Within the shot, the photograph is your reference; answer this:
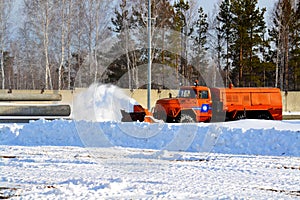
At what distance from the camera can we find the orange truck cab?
637 inches

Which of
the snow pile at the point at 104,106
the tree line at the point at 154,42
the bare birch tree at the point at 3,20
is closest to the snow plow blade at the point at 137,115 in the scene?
the snow pile at the point at 104,106

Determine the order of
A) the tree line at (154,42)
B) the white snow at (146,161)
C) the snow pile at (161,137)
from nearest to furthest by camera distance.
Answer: the white snow at (146,161)
the snow pile at (161,137)
the tree line at (154,42)

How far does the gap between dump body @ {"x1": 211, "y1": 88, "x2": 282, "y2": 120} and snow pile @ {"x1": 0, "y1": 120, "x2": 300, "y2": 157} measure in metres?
6.14

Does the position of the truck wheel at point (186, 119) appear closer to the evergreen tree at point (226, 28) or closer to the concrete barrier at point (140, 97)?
the concrete barrier at point (140, 97)

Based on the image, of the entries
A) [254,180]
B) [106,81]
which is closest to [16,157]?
[254,180]

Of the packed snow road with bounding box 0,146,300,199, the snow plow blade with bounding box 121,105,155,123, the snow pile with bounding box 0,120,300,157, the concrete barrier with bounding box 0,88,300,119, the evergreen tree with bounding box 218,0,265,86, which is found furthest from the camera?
the evergreen tree with bounding box 218,0,265,86

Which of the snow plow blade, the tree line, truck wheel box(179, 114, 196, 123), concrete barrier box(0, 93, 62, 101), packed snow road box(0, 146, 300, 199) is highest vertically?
the tree line

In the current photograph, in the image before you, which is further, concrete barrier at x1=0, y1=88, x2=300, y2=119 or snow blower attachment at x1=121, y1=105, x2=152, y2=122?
concrete barrier at x1=0, y1=88, x2=300, y2=119

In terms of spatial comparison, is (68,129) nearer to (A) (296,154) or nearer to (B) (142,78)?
(A) (296,154)

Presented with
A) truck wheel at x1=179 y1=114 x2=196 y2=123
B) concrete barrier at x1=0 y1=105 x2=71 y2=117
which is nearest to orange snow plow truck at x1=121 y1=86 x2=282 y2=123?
truck wheel at x1=179 y1=114 x2=196 y2=123

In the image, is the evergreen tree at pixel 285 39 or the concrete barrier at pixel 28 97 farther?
the evergreen tree at pixel 285 39

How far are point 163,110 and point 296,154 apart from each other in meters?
7.26

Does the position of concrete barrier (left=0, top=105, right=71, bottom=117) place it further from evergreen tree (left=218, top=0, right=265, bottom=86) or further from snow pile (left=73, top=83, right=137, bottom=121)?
evergreen tree (left=218, top=0, right=265, bottom=86)

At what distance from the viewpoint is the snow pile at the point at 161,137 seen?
10.6 metres
